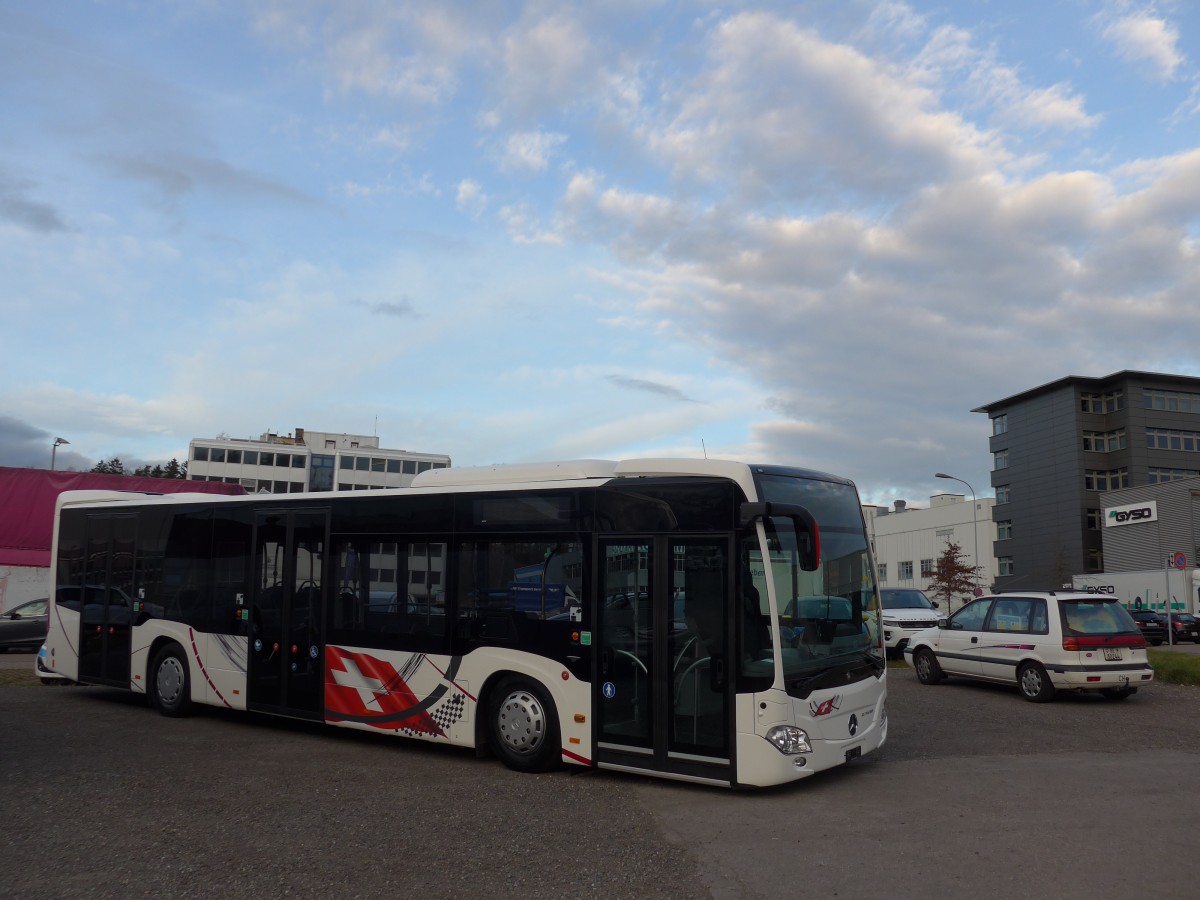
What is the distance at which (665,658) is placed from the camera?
841cm

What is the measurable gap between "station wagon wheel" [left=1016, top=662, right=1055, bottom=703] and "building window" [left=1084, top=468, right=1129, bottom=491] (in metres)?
66.2

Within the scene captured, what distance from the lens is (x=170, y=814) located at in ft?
24.6

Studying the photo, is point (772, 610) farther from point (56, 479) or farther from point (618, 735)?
point (56, 479)

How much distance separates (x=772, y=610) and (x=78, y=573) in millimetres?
10722

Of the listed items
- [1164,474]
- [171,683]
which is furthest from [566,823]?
[1164,474]

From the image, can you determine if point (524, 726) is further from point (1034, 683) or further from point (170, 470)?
point (170, 470)

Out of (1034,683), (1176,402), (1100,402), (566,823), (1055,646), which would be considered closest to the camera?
(566,823)

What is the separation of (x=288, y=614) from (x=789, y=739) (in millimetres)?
6035

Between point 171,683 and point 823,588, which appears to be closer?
point 823,588

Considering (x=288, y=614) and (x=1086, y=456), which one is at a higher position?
(x=1086, y=456)

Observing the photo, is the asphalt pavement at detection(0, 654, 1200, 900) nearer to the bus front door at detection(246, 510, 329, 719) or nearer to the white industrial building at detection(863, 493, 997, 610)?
the bus front door at detection(246, 510, 329, 719)

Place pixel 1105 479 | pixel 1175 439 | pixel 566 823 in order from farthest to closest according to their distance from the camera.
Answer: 1. pixel 1175 439
2. pixel 1105 479
3. pixel 566 823

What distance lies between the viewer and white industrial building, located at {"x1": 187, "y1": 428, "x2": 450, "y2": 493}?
109 meters

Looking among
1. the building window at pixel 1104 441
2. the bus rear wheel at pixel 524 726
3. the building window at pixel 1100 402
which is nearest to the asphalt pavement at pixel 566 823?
the bus rear wheel at pixel 524 726
